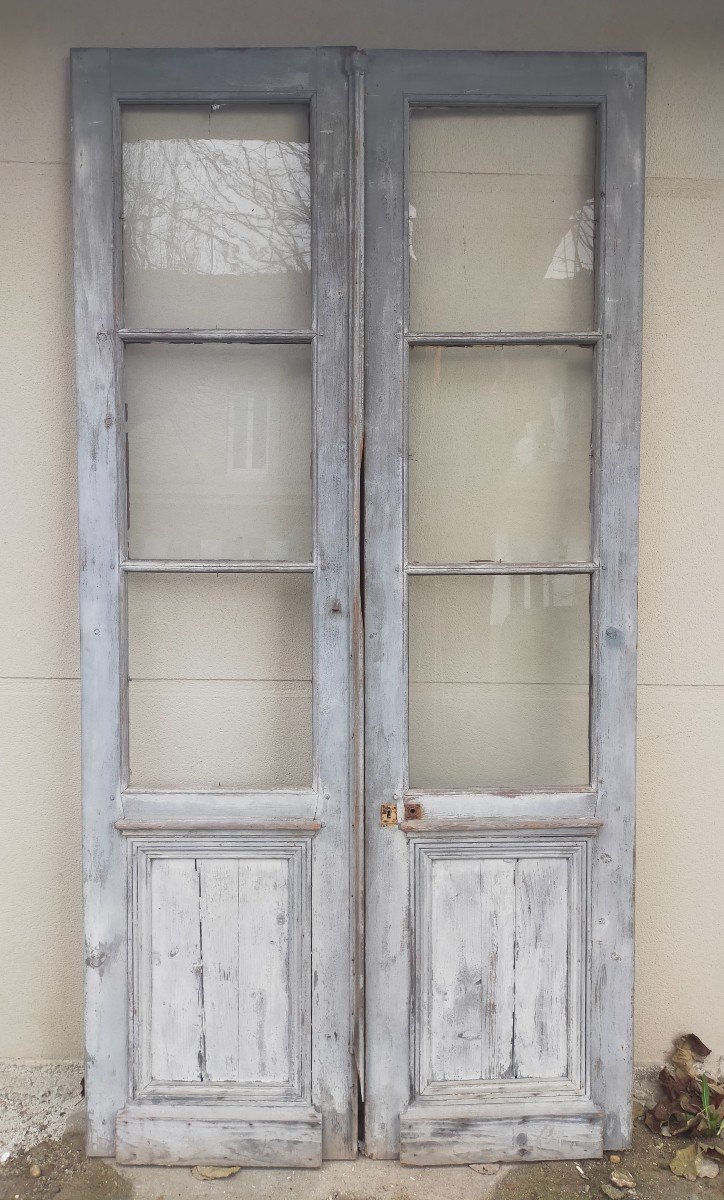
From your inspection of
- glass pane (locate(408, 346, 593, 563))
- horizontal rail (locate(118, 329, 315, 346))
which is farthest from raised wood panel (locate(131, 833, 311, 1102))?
horizontal rail (locate(118, 329, 315, 346))

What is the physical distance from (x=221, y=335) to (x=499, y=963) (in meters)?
1.69

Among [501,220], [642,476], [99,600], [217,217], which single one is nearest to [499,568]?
[642,476]

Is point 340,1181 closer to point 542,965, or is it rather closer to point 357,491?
point 542,965

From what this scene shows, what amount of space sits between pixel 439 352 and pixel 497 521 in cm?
44

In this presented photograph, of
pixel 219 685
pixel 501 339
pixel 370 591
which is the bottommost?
pixel 219 685

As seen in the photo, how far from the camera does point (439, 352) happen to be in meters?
1.97

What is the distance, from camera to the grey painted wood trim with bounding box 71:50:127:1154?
6.24 ft

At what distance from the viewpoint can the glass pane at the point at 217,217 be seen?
6.36ft

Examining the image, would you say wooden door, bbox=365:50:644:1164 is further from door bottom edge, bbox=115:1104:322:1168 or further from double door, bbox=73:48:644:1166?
door bottom edge, bbox=115:1104:322:1168

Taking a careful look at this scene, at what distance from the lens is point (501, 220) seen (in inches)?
77.5

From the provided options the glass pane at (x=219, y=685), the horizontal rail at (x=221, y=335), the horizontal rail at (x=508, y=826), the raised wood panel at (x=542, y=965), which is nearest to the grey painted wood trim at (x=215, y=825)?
the glass pane at (x=219, y=685)

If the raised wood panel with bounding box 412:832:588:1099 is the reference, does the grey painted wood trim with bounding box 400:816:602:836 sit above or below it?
above

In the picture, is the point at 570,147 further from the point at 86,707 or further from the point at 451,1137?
the point at 451,1137

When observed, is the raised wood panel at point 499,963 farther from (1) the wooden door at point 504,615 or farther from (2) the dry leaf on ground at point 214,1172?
→ (2) the dry leaf on ground at point 214,1172
